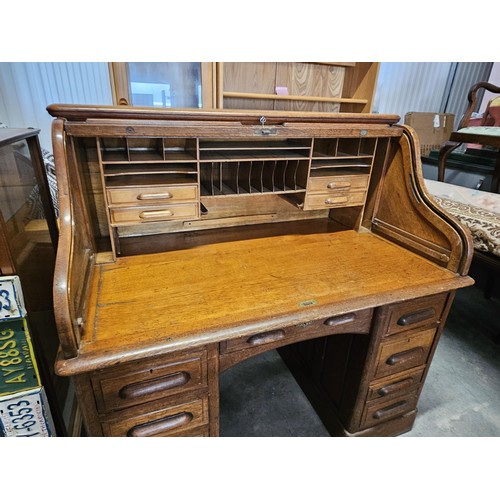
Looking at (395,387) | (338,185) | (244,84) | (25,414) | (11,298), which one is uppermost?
(244,84)

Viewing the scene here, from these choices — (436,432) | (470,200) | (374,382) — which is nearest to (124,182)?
(374,382)


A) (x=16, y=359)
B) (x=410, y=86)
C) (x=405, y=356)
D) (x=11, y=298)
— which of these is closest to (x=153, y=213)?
(x=11, y=298)

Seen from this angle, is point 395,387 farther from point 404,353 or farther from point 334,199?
point 334,199

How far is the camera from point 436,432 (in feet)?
5.30

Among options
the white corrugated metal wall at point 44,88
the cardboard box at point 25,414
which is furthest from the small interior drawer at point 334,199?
the white corrugated metal wall at point 44,88

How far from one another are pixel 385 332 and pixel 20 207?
143 cm

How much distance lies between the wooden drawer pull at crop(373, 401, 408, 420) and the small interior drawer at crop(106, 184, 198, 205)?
4.01ft

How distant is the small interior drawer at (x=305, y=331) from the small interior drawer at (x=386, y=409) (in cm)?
46

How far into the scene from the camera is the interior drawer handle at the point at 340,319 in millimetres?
1095

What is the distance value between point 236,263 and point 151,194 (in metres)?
0.39

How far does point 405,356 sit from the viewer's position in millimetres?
1344

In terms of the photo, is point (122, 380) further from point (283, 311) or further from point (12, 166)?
point (12, 166)

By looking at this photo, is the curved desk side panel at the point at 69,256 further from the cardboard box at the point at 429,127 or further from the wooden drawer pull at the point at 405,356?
the cardboard box at the point at 429,127

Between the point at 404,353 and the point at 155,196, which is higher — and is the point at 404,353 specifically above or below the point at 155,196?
below
